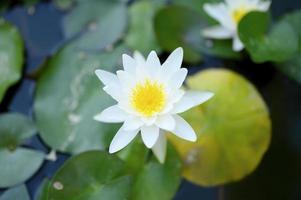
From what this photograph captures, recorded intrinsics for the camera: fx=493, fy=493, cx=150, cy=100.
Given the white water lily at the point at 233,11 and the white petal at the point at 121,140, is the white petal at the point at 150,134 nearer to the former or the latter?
the white petal at the point at 121,140

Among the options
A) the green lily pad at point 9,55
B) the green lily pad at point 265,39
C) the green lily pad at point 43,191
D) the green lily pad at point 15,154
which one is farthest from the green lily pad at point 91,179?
the green lily pad at point 265,39

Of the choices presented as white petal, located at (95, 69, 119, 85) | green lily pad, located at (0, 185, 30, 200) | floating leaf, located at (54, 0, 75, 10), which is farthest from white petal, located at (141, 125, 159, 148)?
floating leaf, located at (54, 0, 75, 10)

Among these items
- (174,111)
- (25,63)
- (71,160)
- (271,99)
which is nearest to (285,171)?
(271,99)

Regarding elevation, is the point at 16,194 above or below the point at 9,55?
below

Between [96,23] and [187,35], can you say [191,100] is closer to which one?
[187,35]

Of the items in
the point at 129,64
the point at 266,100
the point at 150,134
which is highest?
the point at 129,64

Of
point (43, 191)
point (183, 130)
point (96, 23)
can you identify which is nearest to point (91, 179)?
point (43, 191)
